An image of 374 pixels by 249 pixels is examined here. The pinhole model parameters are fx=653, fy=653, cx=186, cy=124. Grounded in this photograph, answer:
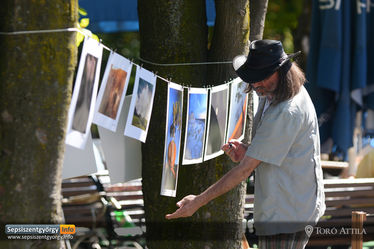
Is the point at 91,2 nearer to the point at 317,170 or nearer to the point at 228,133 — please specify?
the point at 228,133

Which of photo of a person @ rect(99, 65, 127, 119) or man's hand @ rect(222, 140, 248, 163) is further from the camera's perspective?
man's hand @ rect(222, 140, 248, 163)

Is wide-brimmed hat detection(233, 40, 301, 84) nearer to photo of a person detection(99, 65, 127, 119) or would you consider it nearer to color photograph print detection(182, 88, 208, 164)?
color photograph print detection(182, 88, 208, 164)

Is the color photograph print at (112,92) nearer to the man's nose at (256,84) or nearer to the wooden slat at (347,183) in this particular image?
the man's nose at (256,84)

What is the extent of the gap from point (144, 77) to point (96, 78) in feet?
1.81

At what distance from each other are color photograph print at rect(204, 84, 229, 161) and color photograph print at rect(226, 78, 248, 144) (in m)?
0.07

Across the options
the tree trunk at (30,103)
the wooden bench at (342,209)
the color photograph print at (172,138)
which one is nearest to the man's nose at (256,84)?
the color photograph print at (172,138)

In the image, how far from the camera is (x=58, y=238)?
2.95 metres

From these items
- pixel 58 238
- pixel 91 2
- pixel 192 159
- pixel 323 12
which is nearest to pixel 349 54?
pixel 323 12

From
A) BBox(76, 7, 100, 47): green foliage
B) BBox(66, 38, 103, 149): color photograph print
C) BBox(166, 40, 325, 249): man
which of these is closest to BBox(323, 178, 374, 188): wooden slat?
BBox(166, 40, 325, 249): man

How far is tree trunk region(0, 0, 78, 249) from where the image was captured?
2.81 meters

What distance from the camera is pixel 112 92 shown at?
3.39m

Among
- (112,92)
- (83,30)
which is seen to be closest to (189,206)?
(112,92)

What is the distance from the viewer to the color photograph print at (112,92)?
3330 millimetres

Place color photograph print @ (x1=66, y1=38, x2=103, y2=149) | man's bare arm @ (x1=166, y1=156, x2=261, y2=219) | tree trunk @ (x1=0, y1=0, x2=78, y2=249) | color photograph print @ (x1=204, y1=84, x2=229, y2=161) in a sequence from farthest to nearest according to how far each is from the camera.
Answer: color photograph print @ (x1=204, y1=84, x2=229, y2=161) < man's bare arm @ (x1=166, y1=156, x2=261, y2=219) < color photograph print @ (x1=66, y1=38, x2=103, y2=149) < tree trunk @ (x1=0, y1=0, x2=78, y2=249)
